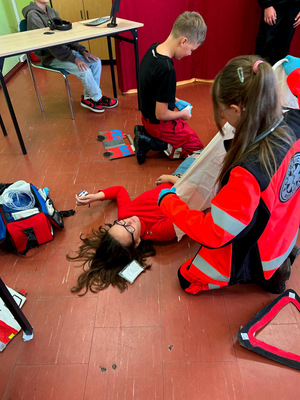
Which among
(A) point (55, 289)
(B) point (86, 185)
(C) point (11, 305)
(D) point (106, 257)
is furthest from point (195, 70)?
(C) point (11, 305)

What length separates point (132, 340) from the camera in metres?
1.42

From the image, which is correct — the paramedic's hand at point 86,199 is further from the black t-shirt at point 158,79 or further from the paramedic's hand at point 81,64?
the paramedic's hand at point 81,64

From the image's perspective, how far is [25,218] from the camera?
69.8 inches

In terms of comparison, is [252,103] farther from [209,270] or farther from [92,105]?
[92,105]

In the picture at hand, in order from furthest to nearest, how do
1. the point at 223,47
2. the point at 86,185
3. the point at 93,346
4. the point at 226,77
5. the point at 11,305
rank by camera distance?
the point at 223,47 → the point at 86,185 → the point at 93,346 → the point at 11,305 → the point at 226,77

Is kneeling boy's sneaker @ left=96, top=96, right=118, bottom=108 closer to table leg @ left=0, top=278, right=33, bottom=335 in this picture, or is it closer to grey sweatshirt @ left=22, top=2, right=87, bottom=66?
grey sweatshirt @ left=22, top=2, right=87, bottom=66

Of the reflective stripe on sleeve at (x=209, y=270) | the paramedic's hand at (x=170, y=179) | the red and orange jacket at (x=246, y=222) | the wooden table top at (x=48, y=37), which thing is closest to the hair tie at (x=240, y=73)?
the red and orange jacket at (x=246, y=222)

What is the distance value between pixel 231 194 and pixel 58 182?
1675 mm

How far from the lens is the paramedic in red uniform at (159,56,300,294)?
0.99 meters

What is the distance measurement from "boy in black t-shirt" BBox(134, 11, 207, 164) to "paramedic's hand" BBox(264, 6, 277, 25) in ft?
3.36

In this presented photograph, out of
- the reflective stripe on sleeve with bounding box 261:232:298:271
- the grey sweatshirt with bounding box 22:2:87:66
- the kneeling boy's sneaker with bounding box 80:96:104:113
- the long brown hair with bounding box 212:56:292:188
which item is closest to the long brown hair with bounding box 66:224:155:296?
the reflective stripe on sleeve with bounding box 261:232:298:271

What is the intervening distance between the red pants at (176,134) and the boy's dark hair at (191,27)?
0.63 meters

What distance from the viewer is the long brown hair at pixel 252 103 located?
0.95 m

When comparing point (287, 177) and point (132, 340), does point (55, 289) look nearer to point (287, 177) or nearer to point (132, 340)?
point (132, 340)
